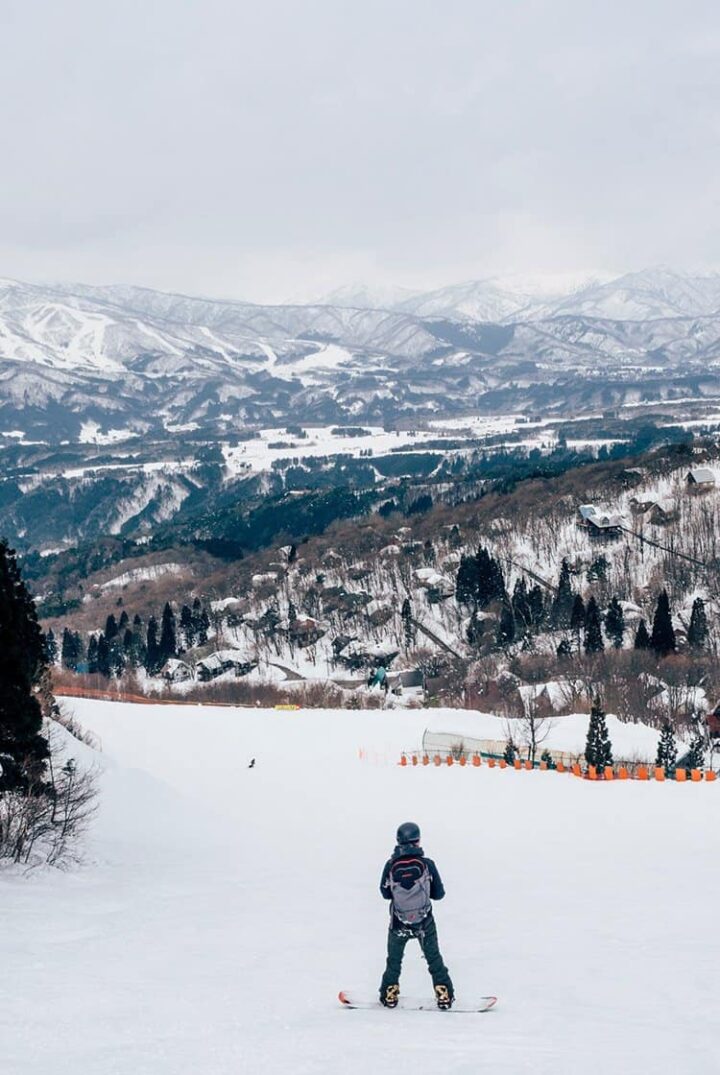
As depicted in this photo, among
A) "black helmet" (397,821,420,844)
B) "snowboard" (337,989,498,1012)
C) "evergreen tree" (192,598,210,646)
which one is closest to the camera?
"snowboard" (337,989,498,1012)

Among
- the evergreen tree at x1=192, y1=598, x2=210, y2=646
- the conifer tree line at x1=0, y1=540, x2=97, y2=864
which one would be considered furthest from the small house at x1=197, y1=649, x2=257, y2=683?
the conifer tree line at x1=0, y1=540, x2=97, y2=864

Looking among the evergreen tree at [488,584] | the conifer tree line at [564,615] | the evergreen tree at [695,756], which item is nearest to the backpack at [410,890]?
the evergreen tree at [695,756]

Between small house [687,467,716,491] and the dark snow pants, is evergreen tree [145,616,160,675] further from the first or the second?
the dark snow pants

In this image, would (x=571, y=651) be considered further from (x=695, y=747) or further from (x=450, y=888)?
(x=450, y=888)

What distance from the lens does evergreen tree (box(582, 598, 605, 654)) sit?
123m

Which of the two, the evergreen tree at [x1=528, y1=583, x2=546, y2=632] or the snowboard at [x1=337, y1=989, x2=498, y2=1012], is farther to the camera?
the evergreen tree at [x1=528, y1=583, x2=546, y2=632]

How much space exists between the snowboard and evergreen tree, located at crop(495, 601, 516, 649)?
399 feet

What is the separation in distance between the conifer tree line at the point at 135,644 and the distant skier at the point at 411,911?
13859cm

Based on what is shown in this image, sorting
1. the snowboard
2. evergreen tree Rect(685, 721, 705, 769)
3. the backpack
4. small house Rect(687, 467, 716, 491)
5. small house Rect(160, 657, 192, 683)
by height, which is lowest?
small house Rect(160, 657, 192, 683)

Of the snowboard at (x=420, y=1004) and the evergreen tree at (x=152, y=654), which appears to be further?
the evergreen tree at (x=152, y=654)

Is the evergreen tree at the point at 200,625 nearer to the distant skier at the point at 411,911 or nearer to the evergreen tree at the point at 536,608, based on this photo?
Result: the evergreen tree at the point at 536,608

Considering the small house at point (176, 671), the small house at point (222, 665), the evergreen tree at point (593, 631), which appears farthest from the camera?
the small house at point (176, 671)

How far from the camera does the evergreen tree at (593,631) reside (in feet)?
404

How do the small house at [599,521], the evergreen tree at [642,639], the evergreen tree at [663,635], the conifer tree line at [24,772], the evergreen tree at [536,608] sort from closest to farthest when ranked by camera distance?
the conifer tree line at [24,772] < the evergreen tree at [663,635] < the evergreen tree at [642,639] < the evergreen tree at [536,608] < the small house at [599,521]
